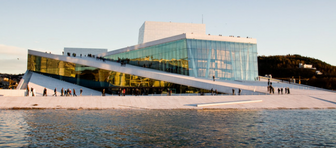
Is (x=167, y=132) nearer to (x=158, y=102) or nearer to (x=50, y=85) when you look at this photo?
(x=158, y=102)

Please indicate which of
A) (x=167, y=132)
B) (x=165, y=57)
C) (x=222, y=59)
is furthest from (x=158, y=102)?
(x=222, y=59)

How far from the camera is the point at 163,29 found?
60.7 m

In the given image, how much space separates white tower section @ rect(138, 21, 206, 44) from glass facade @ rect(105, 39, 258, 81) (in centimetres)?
1563

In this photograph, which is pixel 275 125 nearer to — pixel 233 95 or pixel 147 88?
pixel 233 95

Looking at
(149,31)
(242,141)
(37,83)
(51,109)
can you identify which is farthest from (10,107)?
(149,31)

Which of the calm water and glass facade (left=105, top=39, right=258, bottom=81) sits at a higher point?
glass facade (left=105, top=39, right=258, bottom=81)

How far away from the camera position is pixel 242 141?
12.3m

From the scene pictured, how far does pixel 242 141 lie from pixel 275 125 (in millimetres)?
4820

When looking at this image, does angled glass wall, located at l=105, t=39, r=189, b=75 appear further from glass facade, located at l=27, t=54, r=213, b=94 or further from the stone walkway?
the stone walkway

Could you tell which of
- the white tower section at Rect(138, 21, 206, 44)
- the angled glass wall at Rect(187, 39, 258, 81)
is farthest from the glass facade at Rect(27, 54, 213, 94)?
the white tower section at Rect(138, 21, 206, 44)

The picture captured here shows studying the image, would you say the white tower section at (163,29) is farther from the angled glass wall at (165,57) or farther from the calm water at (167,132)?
the calm water at (167,132)

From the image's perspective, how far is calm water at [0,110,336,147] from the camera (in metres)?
11.9

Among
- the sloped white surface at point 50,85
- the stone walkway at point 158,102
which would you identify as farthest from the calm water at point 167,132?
the sloped white surface at point 50,85

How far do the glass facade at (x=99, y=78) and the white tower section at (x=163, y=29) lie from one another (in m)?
21.3
